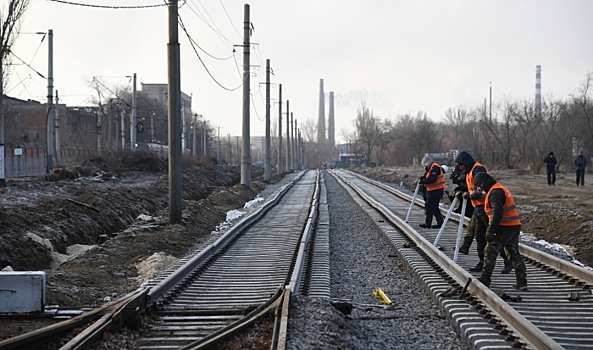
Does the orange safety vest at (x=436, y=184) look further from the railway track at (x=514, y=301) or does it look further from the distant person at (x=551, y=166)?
the distant person at (x=551, y=166)

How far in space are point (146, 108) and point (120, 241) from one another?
84404 mm

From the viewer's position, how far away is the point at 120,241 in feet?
45.2

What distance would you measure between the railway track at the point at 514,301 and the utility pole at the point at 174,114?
637 cm

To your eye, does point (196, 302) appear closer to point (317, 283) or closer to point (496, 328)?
point (317, 283)

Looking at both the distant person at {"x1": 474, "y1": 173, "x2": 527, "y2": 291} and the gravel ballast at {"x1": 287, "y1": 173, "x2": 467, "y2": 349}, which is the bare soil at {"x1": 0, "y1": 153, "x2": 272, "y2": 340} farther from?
the distant person at {"x1": 474, "y1": 173, "x2": 527, "y2": 291}

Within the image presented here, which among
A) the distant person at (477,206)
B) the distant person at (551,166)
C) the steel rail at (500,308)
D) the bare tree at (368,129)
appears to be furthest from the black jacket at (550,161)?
the bare tree at (368,129)

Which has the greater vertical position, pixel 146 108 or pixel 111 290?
pixel 146 108

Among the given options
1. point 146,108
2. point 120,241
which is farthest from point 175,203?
point 146,108

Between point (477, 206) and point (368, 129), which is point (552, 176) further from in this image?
point (368, 129)

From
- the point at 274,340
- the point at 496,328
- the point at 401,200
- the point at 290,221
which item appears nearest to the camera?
the point at 274,340

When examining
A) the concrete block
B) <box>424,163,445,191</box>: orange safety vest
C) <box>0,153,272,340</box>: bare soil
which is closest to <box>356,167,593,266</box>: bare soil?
<box>424,163,445,191</box>: orange safety vest

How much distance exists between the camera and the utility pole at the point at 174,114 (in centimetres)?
1644

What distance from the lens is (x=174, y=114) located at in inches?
650

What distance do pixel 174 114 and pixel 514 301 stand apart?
10616 mm
